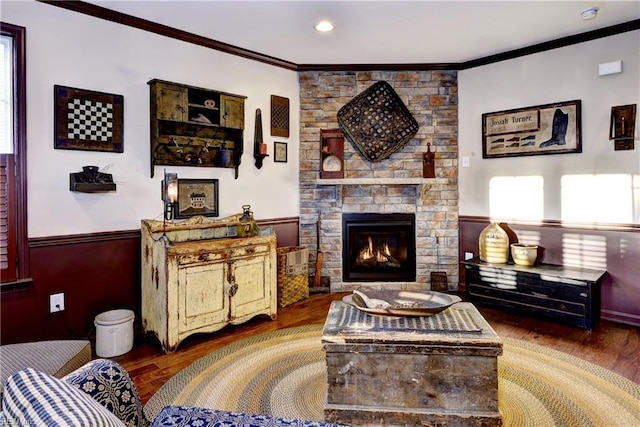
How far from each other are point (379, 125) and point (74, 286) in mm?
3260

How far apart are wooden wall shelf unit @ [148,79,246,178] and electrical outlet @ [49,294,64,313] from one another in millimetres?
1149

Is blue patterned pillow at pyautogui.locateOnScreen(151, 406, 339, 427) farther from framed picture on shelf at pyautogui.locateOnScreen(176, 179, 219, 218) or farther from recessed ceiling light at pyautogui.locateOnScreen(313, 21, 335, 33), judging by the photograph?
recessed ceiling light at pyautogui.locateOnScreen(313, 21, 335, 33)

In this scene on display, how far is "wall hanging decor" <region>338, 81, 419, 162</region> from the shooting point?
4.37 metres

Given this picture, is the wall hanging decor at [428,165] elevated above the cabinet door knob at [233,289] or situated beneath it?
elevated above

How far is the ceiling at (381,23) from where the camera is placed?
2965 millimetres

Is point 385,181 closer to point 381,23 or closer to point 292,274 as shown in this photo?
point 292,274

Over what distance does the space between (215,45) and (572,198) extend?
3.63 m

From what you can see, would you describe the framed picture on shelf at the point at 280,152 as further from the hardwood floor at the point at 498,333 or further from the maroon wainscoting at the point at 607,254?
the maroon wainscoting at the point at 607,254

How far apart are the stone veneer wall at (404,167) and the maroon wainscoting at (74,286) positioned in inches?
76.0

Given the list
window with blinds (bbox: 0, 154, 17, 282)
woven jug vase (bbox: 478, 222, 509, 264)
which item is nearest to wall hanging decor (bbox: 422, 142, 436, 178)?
woven jug vase (bbox: 478, 222, 509, 264)

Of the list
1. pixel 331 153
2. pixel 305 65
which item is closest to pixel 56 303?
pixel 331 153

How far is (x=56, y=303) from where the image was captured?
280 cm

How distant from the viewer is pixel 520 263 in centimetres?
373

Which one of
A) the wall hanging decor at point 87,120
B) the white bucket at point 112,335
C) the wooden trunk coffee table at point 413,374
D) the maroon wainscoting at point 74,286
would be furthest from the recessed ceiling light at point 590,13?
the white bucket at point 112,335
